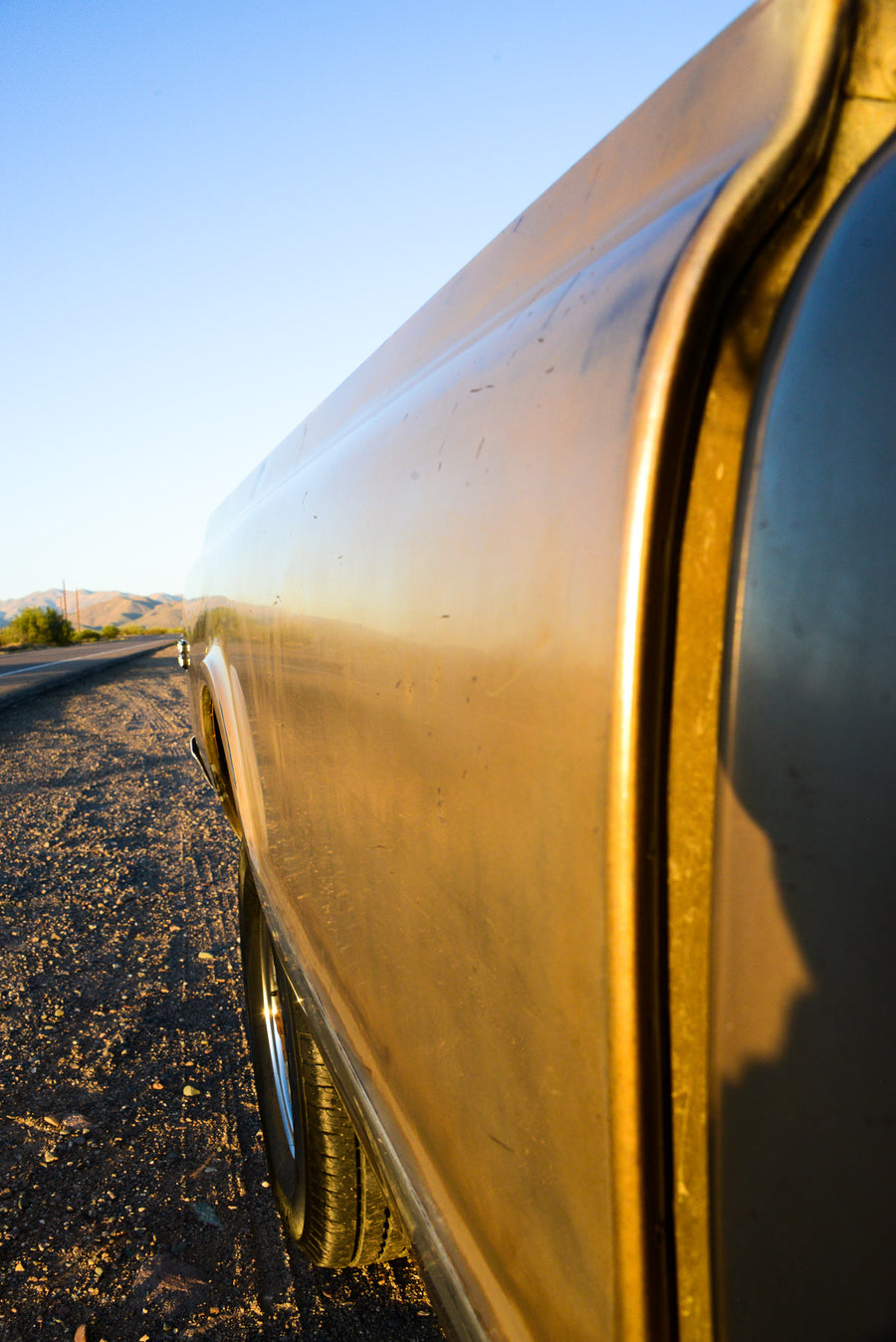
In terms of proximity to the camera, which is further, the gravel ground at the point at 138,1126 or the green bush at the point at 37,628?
the green bush at the point at 37,628

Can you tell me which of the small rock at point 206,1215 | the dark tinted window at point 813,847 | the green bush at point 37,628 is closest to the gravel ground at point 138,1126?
the small rock at point 206,1215

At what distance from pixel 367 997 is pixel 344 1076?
0.21 m

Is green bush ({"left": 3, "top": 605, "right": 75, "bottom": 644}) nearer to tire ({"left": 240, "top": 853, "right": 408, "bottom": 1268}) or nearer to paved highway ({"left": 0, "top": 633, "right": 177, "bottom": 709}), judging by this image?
paved highway ({"left": 0, "top": 633, "right": 177, "bottom": 709})

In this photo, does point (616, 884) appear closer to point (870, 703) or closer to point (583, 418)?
point (870, 703)

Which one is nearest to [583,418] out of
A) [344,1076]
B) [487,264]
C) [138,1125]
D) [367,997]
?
[487,264]

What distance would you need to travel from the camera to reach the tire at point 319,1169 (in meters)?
1.75

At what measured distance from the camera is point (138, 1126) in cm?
257

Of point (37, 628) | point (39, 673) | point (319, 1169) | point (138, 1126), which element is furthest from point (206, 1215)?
point (37, 628)

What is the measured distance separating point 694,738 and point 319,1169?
5.19ft

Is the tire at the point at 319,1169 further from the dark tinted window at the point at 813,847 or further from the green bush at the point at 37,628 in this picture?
the green bush at the point at 37,628

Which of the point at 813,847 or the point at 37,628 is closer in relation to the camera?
the point at 813,847

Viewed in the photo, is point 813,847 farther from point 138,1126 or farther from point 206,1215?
point 138,1126

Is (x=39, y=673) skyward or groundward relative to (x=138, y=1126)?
skyward

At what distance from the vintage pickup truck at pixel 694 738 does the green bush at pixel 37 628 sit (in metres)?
→ 43.4
